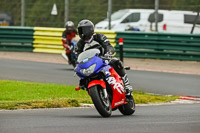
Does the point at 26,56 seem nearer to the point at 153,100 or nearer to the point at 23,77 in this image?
the point at 23,77

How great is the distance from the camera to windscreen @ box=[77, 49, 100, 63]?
1011 cm

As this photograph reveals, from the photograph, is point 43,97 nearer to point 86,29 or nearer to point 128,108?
point 128,108

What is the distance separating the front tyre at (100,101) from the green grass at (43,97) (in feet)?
6.57

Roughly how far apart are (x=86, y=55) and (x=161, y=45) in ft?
46.7

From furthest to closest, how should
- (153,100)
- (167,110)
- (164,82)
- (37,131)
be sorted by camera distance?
(164,82), (153,100), (167,110), (37,131)

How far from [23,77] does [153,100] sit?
17.0 ft

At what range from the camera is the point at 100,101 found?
9.70 m

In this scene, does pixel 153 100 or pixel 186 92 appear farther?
pixel 186 92

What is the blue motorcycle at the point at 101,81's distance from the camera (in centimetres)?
980

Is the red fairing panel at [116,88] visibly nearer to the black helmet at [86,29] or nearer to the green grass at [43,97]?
the black helmet at [86,29]

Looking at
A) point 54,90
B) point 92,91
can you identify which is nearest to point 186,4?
point 54,90

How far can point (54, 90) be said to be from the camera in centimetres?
1438

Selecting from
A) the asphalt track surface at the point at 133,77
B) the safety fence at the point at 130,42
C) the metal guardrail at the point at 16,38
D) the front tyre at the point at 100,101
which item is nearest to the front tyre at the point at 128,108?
the front tyre at the point at 100,101

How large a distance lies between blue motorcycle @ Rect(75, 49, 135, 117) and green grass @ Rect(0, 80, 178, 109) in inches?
71.3
